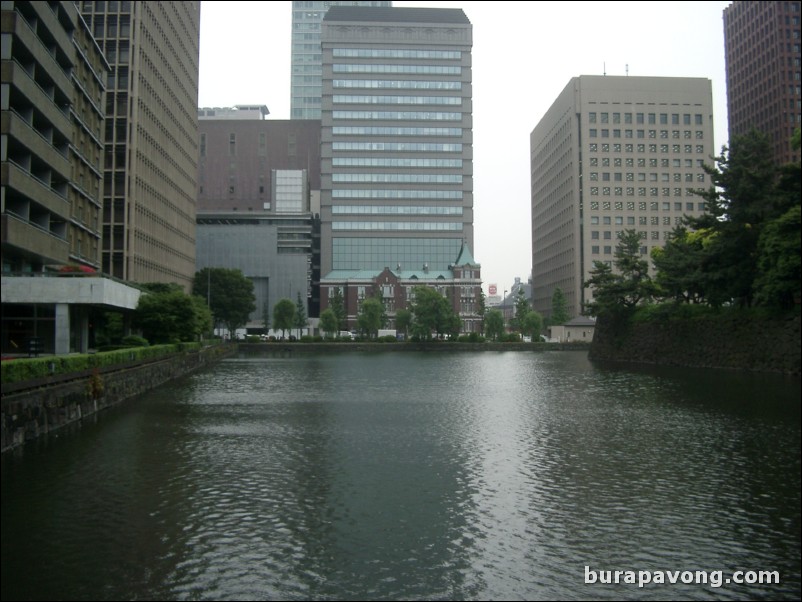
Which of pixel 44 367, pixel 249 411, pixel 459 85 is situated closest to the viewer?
pixel 44 367

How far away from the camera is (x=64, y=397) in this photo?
28281 millimetres

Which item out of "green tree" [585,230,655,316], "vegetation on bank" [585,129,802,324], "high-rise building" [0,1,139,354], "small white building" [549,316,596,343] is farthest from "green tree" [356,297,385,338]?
"high-rise building" [0,1,139,354]

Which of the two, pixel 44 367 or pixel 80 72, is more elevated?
pixel 80 72

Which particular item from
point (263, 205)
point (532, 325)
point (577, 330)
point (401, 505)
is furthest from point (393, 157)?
point (401, 505)

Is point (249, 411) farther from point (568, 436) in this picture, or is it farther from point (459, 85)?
point (459, 85)

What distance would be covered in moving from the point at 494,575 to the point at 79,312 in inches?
1833

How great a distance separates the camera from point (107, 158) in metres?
87.1

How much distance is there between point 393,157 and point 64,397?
142 meters

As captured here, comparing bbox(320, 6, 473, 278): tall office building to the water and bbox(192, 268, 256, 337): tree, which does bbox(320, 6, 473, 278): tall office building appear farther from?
the water

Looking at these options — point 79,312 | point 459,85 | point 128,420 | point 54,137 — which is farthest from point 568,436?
point 459,85

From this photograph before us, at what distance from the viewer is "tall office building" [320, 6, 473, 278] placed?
164 m

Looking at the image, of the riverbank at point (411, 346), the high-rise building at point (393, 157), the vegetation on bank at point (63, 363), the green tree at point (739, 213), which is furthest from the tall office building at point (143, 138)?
the green tree at point (739, 213)

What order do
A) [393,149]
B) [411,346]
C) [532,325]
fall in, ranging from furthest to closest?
1. [393,149]
2. [532,325]
3. [411,346]

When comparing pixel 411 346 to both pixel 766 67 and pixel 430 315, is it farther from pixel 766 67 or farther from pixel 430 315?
pixel 766 67
